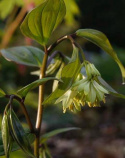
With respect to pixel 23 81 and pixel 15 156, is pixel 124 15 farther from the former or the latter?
pixel 15 156

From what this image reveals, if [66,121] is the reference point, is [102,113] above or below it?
below

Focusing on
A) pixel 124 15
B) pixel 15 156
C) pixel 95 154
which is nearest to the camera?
pixel 15 156

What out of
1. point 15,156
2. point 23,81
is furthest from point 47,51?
point 23,81

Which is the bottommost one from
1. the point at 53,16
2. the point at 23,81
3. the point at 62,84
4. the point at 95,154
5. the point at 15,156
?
the point at 95,154

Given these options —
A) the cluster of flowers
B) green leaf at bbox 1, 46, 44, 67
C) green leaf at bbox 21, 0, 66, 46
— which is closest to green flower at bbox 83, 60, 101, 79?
the cluster of flowers

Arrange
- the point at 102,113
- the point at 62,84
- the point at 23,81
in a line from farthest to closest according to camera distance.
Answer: the point at 102,113
the point at 23,81
the point at 62,84

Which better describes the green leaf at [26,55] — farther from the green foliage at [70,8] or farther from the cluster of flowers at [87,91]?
the green foliage at [70,8]
